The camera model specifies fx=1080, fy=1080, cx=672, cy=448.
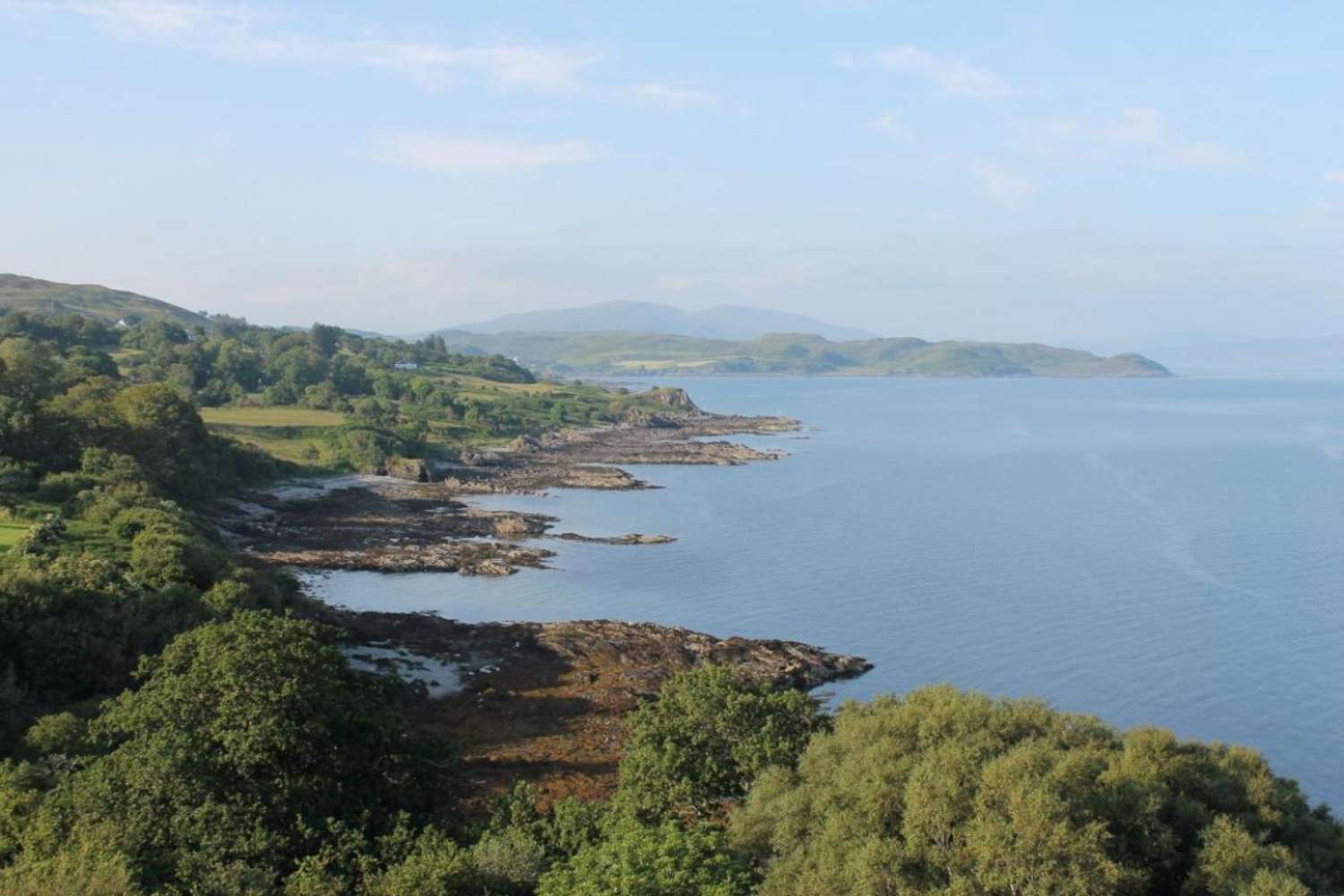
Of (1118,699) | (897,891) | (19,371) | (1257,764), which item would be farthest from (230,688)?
(19,371)

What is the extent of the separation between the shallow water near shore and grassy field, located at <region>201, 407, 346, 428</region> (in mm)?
26477

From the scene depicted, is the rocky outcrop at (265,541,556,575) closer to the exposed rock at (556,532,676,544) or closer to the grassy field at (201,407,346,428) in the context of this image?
the exposed rock at (556,532,676,544)

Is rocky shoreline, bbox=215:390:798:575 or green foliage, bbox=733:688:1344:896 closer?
green foliage, bbox=733:688:1344:896

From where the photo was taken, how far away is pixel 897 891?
1452 centimetres

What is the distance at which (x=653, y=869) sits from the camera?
14.8 m

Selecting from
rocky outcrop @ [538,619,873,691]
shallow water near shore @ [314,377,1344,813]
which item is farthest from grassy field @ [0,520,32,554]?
rocky outcrop @ [538,619,873,691]

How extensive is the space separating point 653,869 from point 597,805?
5.33 meters

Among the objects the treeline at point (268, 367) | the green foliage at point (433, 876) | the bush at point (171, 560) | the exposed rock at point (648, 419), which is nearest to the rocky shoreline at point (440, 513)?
the bush at point (171, 560)

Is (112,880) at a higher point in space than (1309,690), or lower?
higher

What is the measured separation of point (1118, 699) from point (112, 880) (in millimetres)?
31342

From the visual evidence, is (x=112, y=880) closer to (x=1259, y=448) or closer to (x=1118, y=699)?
(x=1118, y=699)

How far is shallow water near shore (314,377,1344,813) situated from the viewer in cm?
3759

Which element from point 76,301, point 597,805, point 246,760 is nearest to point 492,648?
point 597,805

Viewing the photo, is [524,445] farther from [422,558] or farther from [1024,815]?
[1024,815]
